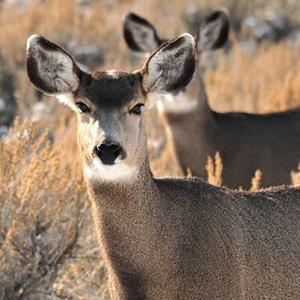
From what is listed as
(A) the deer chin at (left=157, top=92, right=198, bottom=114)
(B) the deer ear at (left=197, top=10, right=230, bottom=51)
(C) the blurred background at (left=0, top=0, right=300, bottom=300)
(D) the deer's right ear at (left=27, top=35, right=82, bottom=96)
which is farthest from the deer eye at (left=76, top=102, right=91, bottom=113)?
(B) the deer ear at (left=197, top=10, right=230, bottom=51)

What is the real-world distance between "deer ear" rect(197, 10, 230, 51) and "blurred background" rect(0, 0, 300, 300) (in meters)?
1.20

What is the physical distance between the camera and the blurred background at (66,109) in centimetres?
665

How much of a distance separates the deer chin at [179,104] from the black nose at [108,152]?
4205 millimetres

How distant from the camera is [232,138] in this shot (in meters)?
8.55

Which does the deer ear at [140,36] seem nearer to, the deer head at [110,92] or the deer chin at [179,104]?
the deer chin at [179,104]

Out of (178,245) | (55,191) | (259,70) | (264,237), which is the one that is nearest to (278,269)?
(264,237)

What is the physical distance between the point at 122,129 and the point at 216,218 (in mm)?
727

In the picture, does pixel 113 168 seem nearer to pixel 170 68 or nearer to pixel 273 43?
pixel 170 68

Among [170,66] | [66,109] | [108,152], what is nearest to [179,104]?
[66,109]

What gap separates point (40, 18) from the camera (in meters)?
17.2

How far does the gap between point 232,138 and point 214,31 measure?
2100mm

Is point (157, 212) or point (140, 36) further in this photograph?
point (140, 36)

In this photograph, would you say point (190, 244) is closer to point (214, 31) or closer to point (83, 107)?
point (83, 107)

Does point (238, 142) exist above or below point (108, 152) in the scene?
below
